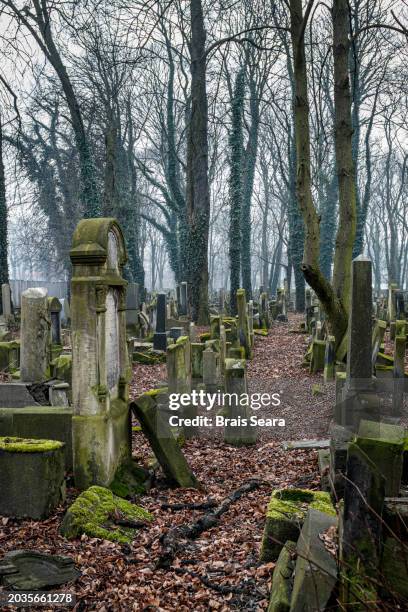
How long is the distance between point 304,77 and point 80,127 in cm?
1145

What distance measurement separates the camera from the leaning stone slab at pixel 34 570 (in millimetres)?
3580

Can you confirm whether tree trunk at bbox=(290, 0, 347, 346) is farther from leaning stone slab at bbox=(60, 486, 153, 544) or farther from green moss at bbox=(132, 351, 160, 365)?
leaning stone slab at bbox=(60, 486, 153, 544)

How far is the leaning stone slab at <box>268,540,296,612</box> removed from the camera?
9.42 ft

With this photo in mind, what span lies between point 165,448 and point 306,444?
2427 millimetres

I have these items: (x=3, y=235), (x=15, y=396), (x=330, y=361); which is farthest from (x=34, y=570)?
(x=3, y=235)

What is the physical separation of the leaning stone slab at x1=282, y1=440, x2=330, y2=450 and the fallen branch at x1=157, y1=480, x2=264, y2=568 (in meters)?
1.94

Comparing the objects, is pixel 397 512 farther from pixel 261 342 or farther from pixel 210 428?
pixel 261 342

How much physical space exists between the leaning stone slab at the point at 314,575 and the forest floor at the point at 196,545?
69 centimetres

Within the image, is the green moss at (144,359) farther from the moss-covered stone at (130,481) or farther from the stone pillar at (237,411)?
the moss-covered stone at (130,481)

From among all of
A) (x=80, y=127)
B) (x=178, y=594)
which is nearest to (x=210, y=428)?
(x=178, y=594)

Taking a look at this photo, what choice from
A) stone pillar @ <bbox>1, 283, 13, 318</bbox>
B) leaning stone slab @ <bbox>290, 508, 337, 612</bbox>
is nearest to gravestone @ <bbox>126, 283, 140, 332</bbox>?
stone pillar @ <bbox>1, 283, 13, 318</bbox>

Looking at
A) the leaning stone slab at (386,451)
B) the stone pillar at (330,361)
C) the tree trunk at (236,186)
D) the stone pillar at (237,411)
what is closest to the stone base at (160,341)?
the stone pillar at (330,361)

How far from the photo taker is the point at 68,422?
5859mm

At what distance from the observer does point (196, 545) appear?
14.3ft
